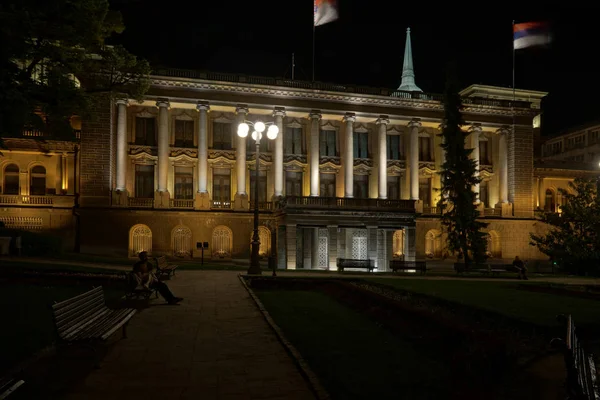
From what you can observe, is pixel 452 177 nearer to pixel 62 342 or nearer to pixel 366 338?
pixel 366 338

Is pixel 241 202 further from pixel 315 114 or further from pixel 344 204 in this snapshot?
pixel 315 114

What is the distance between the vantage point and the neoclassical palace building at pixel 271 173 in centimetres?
3941

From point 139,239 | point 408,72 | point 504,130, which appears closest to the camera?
point 139,239

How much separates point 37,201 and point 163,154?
34.7 feet

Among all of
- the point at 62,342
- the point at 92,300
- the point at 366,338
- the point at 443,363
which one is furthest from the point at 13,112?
the point at 443,363

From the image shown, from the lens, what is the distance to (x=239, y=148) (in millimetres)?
46312

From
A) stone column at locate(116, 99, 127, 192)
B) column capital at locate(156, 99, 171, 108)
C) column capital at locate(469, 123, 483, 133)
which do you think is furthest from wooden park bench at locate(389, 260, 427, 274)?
column capital at locate(156, 99, 171, 108)

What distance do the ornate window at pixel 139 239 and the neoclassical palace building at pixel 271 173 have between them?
12 centimetres

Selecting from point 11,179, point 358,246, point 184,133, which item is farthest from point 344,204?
point 11,179

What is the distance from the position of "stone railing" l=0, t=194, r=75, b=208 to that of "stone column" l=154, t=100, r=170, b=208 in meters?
6.85

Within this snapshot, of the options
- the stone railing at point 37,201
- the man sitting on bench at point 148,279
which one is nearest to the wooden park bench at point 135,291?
the man sitting on bench at point 148,279

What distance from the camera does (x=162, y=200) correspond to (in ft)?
143

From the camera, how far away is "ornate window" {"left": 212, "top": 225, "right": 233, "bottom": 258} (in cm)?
4437

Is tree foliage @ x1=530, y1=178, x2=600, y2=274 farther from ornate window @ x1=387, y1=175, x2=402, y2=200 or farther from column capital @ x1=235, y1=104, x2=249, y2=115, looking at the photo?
column capital @ x1=235, y1=104, x2=249, y2=115
